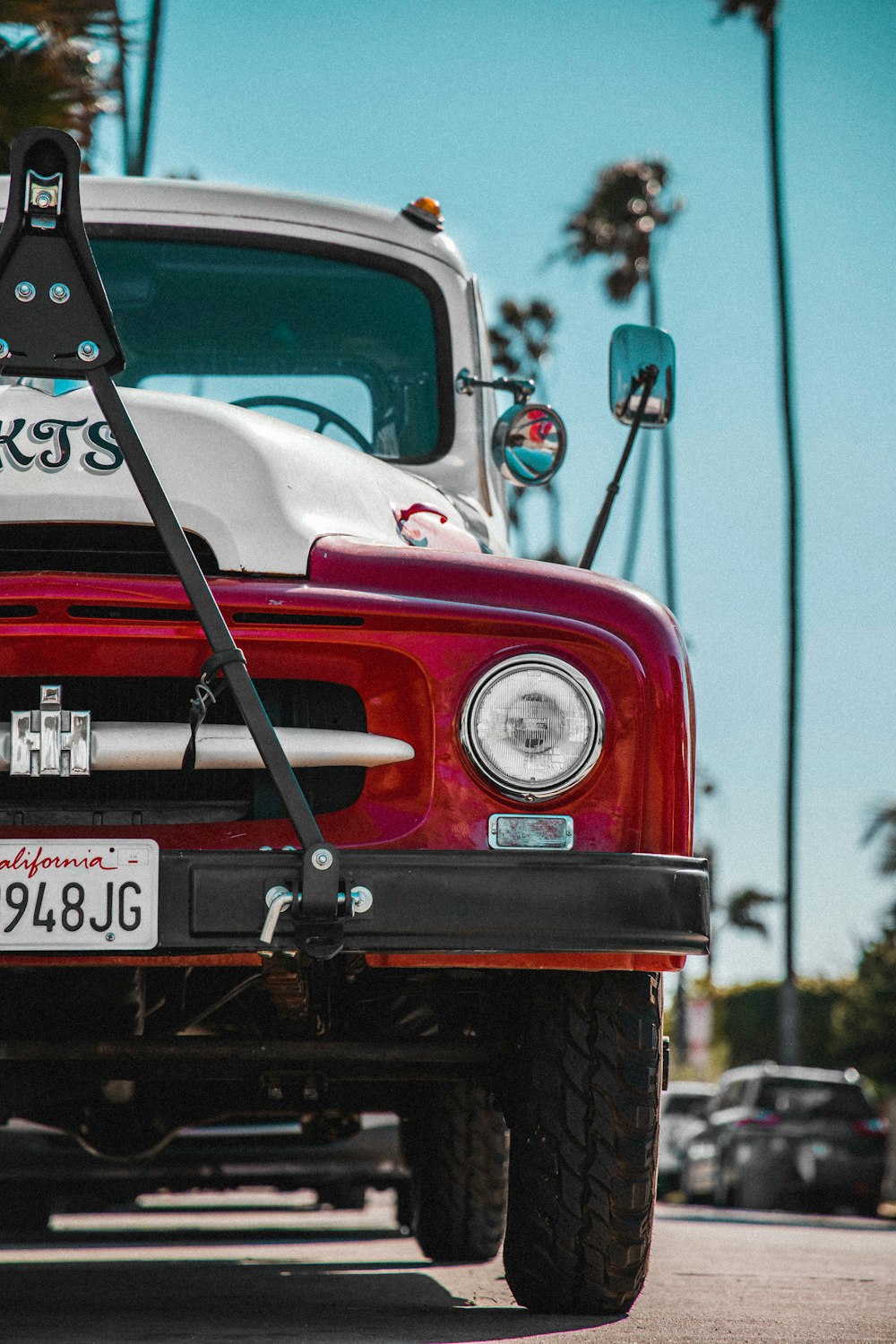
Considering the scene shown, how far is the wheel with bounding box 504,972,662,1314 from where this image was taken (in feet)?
12.1

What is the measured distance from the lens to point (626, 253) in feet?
110

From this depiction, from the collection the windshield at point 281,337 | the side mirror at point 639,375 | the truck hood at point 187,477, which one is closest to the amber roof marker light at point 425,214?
the windshield at point 281,337

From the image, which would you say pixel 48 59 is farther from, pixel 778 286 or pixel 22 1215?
pixel 778 286

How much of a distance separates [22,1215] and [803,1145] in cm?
1207

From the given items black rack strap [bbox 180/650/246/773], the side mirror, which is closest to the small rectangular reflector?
black rack strap [bbox 180/650/246/773]

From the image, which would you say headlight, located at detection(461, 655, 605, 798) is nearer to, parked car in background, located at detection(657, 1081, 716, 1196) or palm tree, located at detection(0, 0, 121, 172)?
palm tree, located at detection(0, 0, 121, 172)

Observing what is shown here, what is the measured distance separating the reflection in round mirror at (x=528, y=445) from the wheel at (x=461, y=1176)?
5.97 ft

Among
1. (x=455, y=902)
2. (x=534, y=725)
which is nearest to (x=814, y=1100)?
(x=534, y=725)

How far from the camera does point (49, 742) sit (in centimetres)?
329

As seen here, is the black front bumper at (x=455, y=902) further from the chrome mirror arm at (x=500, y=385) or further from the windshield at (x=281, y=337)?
the chrome mirror arm at (x=500, y=385)

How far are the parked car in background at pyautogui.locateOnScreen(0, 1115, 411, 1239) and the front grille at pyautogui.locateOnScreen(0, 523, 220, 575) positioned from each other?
12.4 feet

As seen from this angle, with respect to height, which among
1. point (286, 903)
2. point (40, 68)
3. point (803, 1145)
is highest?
point (40, 68)

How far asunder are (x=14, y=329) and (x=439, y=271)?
2313 millimetres

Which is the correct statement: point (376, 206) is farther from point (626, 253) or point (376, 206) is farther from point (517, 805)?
point (626, 253)
